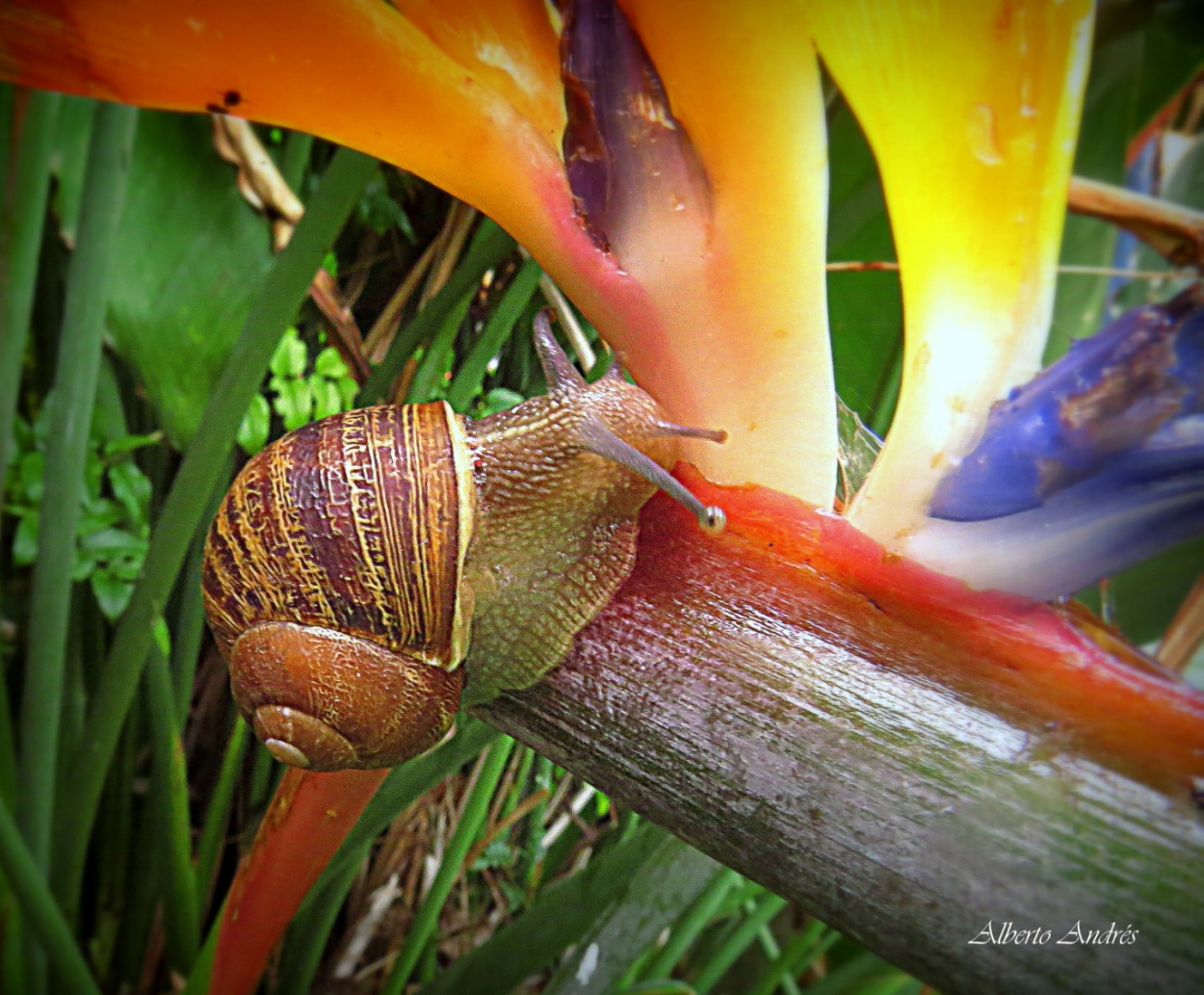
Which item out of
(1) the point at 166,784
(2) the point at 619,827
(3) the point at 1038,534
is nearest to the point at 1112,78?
(3) the point at 1038,534

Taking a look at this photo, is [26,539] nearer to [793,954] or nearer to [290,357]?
[290,357]

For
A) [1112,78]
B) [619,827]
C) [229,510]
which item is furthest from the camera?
[619,827]

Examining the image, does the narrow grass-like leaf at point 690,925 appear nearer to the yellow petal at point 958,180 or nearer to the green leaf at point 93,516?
the yellow petal at point 958,180

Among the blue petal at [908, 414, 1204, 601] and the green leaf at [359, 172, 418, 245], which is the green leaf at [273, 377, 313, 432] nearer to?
the green leaf at [359, 172, 418, 245]

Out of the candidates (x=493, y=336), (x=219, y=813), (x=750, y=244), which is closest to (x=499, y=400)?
(x=493, y=336)

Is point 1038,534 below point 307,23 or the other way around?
below

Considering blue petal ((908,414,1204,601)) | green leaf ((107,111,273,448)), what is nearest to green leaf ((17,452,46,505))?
green leaf ((107,111,273,448))

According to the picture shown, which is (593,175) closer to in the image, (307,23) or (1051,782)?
(307,23)
